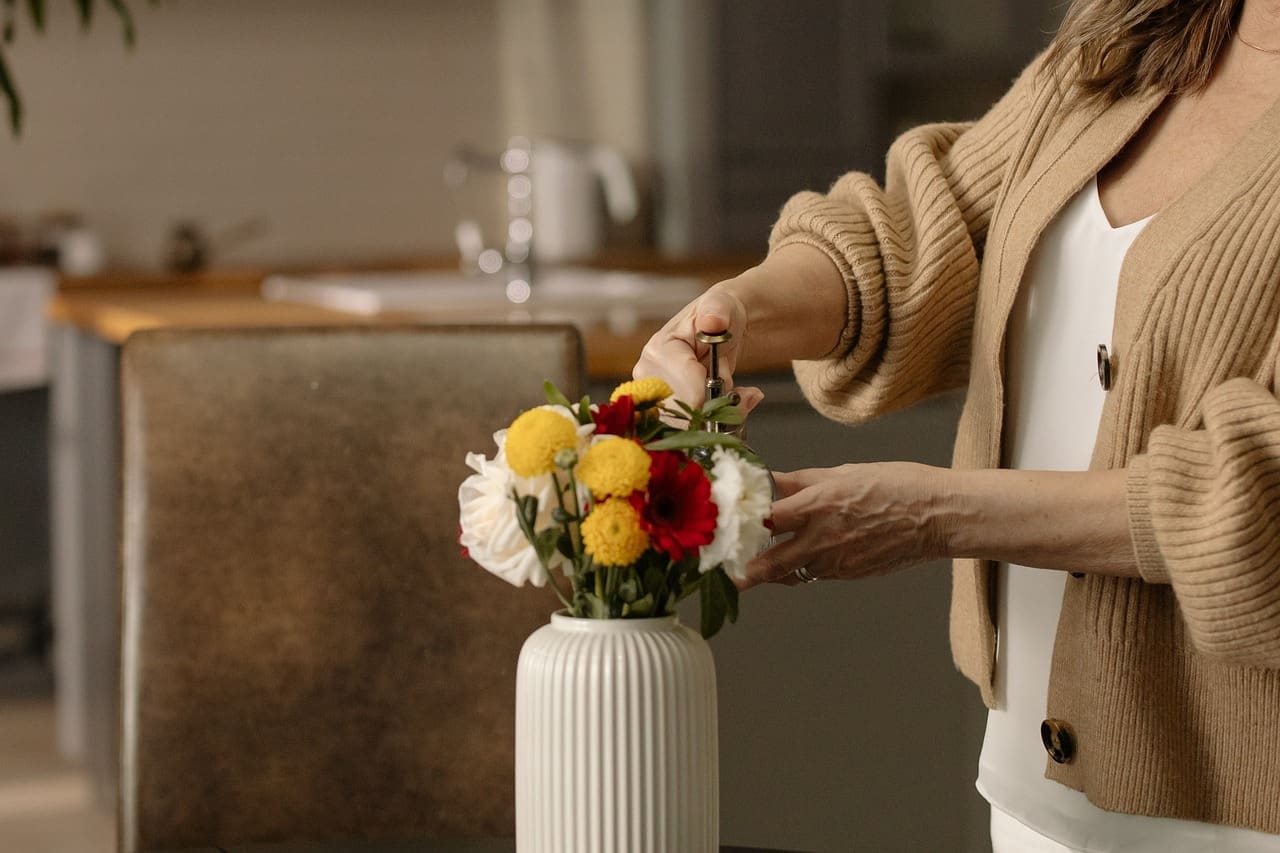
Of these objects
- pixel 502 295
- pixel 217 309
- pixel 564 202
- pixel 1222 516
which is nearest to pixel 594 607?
pixel 1222 516

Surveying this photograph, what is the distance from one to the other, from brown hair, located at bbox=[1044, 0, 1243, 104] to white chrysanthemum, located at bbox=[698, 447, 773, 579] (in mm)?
518

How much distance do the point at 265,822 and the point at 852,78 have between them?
3674 millimetres

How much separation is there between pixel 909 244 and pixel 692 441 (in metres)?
0.47

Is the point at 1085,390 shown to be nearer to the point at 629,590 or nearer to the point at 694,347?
the point at 694,347

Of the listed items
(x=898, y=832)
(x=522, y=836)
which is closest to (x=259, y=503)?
(x=522, y=836)

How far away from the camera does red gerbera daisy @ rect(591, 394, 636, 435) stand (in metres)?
0.80

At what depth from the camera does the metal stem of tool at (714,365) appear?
38.0 inches

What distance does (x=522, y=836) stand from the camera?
0.84 meters

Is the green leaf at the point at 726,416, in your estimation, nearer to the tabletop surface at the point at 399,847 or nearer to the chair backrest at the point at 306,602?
the tabletop surface at the point at 399,847

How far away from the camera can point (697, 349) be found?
105 cm

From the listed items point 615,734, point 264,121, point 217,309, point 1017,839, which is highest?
point 264,121

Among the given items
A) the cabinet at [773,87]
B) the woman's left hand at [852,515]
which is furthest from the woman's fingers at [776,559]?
the cabinet at [773,87]

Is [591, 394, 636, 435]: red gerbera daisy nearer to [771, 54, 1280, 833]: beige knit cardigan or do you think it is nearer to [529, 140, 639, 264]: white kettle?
[771, 54, 1280, 833]: beige knit cardigan

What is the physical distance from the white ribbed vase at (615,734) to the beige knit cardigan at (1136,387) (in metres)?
0.31
